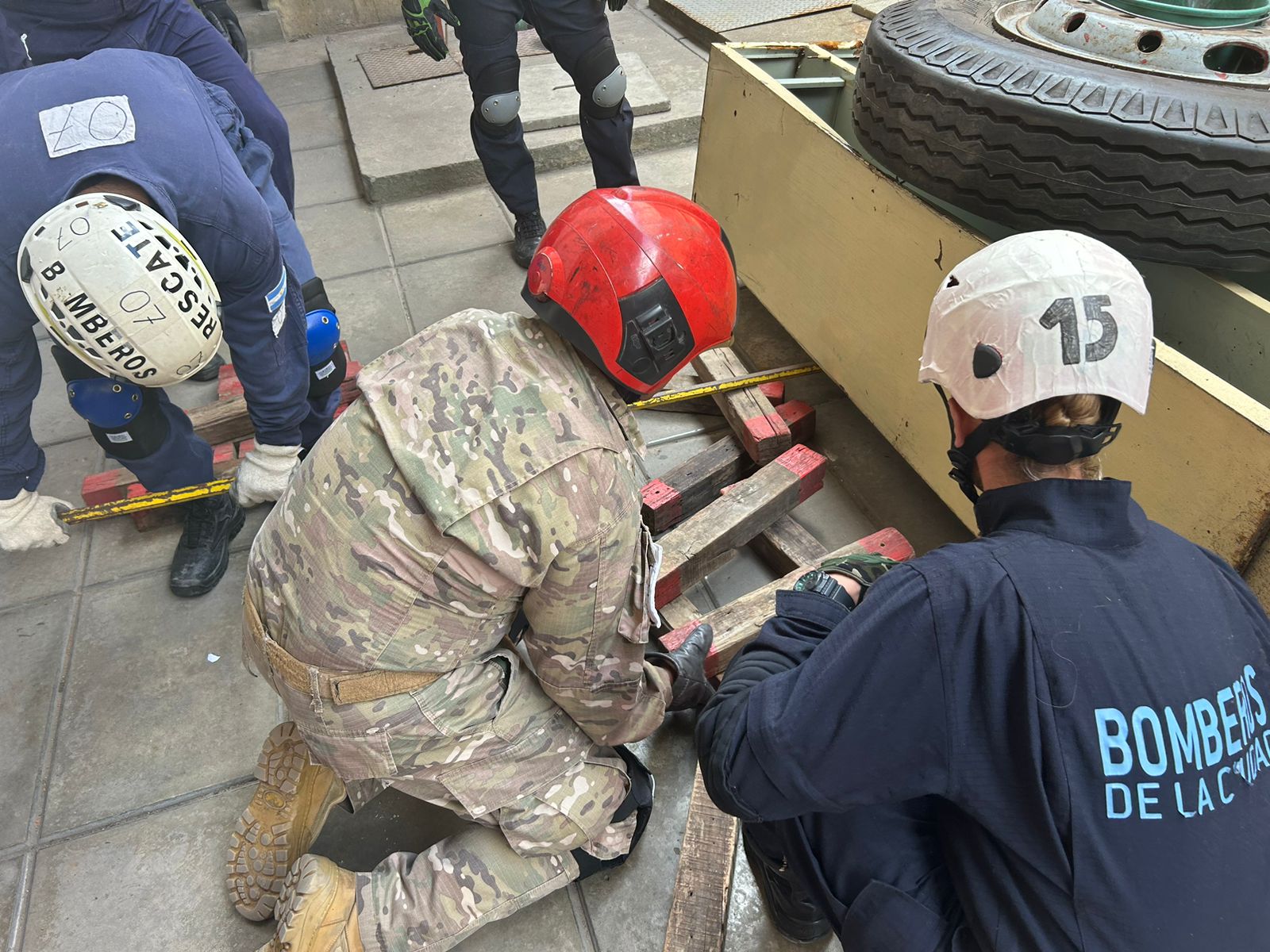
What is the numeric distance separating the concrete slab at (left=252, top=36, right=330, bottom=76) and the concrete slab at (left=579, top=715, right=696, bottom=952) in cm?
628

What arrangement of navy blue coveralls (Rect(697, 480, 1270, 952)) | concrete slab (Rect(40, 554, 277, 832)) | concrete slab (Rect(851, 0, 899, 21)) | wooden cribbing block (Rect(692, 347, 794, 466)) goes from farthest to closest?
concrete slab (Rect(851, 0, 899, 21)) < wooden cribbing block (Rect(692, 347, 794, 466)) < concrete slab (Rect(40, 554, 277, 832)) < navy blue coveralls (Rect(697, 480, 1270, 952))

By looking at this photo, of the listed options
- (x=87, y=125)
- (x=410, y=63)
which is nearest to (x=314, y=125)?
(x=410, y=63)

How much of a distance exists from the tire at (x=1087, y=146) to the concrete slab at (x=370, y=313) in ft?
7.73

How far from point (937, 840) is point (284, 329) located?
2310mm

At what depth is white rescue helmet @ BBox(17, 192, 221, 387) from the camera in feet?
5.78

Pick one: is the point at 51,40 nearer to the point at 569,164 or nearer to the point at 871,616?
the point at 569,164

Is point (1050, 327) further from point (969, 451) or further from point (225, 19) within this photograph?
point (225, 19)

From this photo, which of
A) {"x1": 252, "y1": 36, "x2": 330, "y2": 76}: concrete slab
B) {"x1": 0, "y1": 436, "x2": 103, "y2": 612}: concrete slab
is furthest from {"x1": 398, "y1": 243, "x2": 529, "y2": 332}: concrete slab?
{"x1": 252, "y1": 36, "x2": 330, "y2": 76}: concrete slab

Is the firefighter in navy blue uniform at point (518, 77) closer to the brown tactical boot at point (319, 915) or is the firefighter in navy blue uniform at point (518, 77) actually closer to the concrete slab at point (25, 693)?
the concrete slab at point (25, 693)

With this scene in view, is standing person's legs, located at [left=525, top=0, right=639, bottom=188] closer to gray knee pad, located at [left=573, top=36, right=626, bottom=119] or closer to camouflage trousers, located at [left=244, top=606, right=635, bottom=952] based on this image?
gray knee pad, located at [left=573, top=36, right=626, bottom=119]

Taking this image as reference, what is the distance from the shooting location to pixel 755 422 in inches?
108

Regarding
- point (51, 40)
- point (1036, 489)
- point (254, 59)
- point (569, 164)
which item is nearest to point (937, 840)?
point (1036, 489)

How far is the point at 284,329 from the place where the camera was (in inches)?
99.9

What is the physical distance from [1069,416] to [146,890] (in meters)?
2.29
